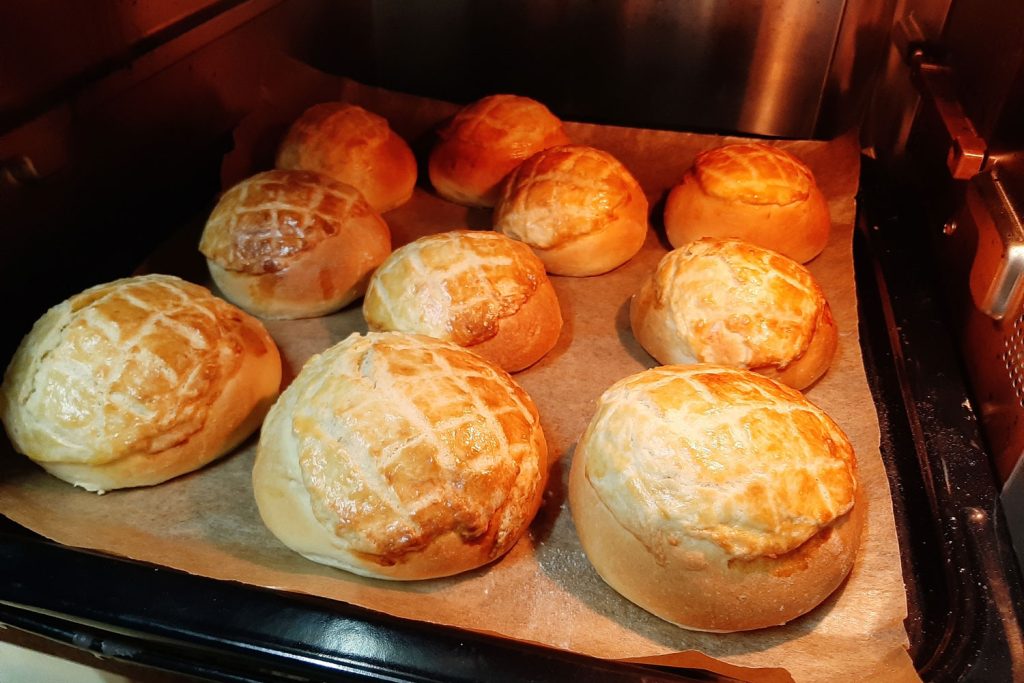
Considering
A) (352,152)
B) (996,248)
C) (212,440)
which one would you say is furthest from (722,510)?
(352,152)

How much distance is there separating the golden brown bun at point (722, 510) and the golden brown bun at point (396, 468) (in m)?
0.20

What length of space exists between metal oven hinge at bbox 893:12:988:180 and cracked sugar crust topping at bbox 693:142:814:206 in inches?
15.7

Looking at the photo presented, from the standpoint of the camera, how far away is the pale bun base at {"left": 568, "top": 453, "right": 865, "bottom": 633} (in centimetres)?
138

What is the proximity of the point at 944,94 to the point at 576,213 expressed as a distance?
40.2 inches

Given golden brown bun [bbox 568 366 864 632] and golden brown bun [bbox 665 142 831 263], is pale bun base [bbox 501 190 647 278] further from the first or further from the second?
golden brown bun [bbox 568 366 864 632]

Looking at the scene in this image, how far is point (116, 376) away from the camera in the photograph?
166 cm

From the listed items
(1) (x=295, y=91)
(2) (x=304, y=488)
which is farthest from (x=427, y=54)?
(2) (x=304, y=488)

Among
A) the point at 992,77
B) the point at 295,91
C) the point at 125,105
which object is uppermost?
the point at 992,77

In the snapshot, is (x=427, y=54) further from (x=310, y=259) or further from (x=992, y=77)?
(x=992, y=77)

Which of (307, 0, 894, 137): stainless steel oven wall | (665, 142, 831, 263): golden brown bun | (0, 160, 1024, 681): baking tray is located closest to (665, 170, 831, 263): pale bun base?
(665, 142, 831, 263): golden brown bun

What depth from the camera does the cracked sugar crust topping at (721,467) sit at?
1.37 m

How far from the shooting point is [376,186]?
8.50 ft

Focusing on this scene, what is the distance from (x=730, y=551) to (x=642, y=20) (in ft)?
6.46

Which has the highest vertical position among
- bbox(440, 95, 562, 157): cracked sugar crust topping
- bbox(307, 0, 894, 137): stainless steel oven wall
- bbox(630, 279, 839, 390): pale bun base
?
bbox(307, 0, 894, 137): stainless steel oven wall
